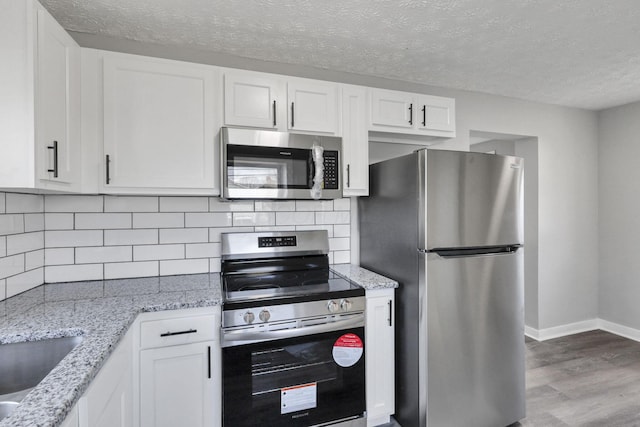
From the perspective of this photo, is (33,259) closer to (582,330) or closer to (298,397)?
(298,397)

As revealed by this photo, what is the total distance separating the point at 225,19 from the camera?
183cm

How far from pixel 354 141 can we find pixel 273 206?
72 cm

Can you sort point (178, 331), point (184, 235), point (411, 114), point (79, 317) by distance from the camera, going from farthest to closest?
point (411, 114) → point (184, 235) → point (178, 331) → point (79, 317)

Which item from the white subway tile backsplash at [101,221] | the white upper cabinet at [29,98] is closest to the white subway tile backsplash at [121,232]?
the white subway tile backsplash at [101,221]

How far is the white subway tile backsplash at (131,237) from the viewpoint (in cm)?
202

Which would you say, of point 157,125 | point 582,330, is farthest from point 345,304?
point 582,330

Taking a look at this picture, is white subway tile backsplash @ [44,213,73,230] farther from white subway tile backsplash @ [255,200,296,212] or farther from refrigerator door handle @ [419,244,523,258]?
refrigerator door handle @ [419,244,523,258]

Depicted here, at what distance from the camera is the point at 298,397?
5.73 feet

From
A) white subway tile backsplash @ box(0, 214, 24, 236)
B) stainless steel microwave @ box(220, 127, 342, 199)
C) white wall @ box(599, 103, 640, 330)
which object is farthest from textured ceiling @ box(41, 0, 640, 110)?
white subway tile backsplash @ box(0, 214, 24, 236)

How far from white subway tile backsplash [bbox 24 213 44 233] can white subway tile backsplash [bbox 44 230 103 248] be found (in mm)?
70

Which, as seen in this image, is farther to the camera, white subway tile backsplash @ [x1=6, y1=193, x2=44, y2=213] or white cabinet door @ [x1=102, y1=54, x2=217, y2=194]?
white cabinet door @ [x1=102, y1=54, x2=217, y2=194]

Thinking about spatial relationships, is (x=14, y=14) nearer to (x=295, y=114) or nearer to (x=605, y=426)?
(x=295, y=114)

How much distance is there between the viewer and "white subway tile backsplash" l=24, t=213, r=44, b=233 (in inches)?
68.3

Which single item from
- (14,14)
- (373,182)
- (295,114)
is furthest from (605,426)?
(14,14)
